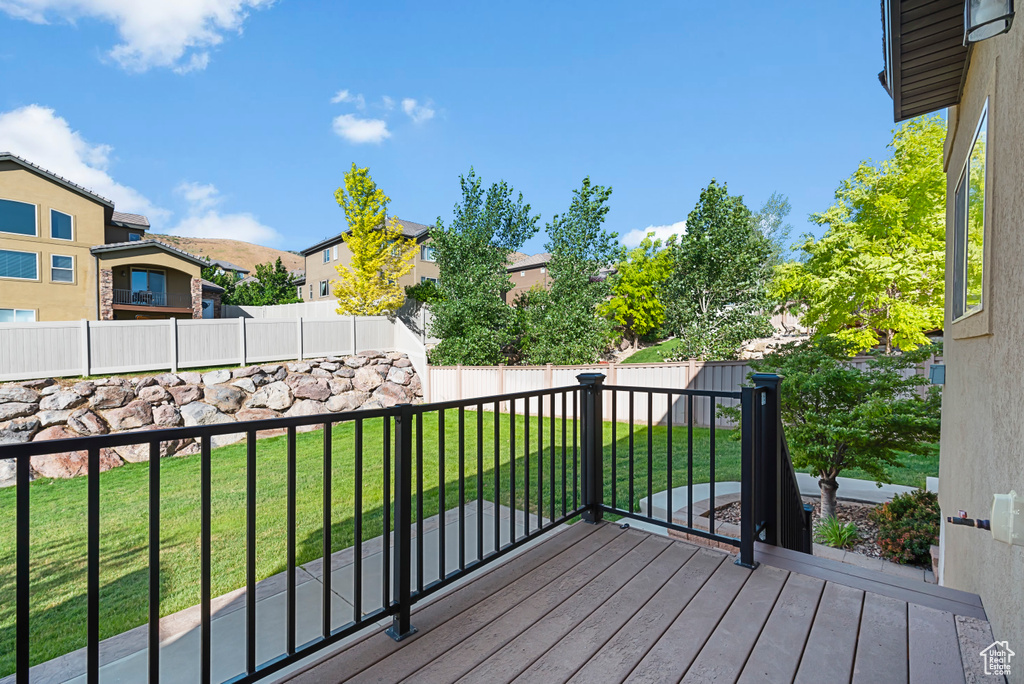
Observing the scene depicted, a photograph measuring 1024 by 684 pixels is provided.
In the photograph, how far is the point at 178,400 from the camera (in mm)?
9266

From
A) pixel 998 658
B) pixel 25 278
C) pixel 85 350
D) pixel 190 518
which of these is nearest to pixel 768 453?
pixel 998 658

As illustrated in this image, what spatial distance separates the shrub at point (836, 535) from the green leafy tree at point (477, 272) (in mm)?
9223

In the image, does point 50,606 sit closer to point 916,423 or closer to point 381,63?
point 916,423

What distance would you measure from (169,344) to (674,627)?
11618 mm

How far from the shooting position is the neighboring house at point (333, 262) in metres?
23.4

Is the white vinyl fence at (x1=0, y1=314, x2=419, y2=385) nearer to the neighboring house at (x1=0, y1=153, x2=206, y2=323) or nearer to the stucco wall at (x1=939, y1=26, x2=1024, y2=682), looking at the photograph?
the neighboring house at (x1=0, y1=153, x2=206, y2=323)

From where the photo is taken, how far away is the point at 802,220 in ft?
85.3

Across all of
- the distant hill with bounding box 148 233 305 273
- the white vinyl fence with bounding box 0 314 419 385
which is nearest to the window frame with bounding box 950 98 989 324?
the white vinyl fence with bounding box 0 314 419 385

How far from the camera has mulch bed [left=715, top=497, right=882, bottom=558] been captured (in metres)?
4.19

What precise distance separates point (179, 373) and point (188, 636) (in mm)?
9156

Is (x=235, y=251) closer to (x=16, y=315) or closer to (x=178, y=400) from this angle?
(x=16, y=315)

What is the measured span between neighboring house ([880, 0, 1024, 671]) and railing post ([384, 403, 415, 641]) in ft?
6.13

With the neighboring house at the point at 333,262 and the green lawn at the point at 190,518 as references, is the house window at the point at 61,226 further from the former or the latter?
the green lawn at the point at 190,518

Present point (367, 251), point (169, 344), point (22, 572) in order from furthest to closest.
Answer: point (367, 251)
point (169, 344)
point (22, 572)
